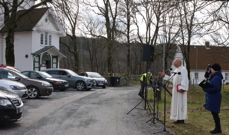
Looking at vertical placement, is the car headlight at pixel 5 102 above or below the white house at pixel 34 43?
below

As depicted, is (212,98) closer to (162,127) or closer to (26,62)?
(162,127)

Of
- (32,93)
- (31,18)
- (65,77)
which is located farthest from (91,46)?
(32,93)

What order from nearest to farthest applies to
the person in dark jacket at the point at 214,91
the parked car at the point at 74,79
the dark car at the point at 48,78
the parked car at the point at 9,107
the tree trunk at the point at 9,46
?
the person in dark jacket at the point at 214,91 → the parked car at the point at 9,107 → the dark car at the point at 48,78 → the parked car at the point at 74,79 → the tree trunk at the point at 9,46

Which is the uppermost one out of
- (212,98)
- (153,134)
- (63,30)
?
(63,30)

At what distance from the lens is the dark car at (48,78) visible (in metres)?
32.0

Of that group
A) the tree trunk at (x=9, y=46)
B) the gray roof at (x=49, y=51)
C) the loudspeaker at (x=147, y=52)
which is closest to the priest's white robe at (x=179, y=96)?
the loudspeaker at (x=147, y=52)

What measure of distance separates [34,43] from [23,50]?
163 centimetres

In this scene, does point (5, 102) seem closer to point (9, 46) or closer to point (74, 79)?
point (74, 79)

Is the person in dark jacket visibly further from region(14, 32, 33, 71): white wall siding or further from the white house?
region(14, 32, 33, 71): white wall siding

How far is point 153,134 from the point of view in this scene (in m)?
13.2

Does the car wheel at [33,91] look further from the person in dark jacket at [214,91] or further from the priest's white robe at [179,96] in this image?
the person in dark jacket at [214,91]

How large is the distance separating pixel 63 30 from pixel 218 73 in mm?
49834

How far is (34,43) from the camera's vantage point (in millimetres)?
56562

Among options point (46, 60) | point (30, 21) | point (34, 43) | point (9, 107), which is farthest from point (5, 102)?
point (46, 60)
